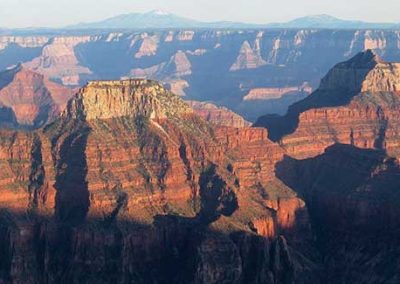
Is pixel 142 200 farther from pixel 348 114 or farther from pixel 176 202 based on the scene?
pixel 348 114

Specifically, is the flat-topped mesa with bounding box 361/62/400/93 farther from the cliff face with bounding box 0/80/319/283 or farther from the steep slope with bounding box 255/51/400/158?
the cliff face with bounding box 0/80/319/283

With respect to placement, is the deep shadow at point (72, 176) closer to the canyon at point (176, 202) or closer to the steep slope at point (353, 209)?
the canyon at point (176, 202)

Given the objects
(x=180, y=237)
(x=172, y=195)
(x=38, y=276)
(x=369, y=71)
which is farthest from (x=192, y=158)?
(x=369, y=71)

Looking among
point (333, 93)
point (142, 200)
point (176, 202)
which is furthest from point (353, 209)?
point (333, 93)

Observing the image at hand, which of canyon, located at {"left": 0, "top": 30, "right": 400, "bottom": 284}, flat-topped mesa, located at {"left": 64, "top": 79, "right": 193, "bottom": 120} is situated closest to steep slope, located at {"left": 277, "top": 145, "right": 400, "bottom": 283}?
canyon, located at {"left": 0, "top": 30, "right": 400, "bottom": 284}

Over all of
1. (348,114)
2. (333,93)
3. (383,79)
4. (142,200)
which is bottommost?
(142,200)

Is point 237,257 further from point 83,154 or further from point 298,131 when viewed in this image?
point 298,131

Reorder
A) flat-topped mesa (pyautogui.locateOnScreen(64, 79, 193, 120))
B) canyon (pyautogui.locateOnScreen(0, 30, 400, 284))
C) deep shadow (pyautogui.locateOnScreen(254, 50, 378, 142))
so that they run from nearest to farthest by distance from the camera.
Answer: canyon (pyautogui.locateOnScreen(0, 30, 400, 284))
flat-topped mesa (pyautogui.locateOnScreen(64, 79, 193, 120))
deep shadow (pyautogui.locateOnScreen(254, 50, 378, 142))
